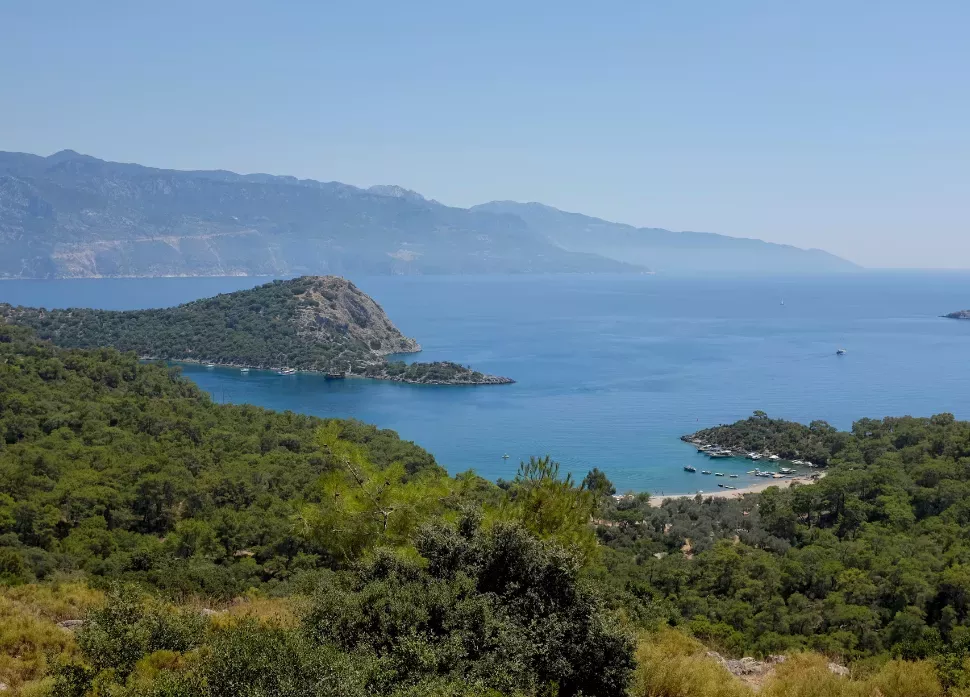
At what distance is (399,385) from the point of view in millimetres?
76375

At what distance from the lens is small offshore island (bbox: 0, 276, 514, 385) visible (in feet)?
265

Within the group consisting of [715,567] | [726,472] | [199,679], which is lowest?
[726,472]

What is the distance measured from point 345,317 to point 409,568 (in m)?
89.0

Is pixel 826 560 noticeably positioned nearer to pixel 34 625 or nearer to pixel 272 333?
pixel 34 625

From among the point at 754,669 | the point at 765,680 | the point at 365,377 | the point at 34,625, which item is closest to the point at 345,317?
the point at 365,377

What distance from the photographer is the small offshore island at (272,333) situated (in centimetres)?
8088

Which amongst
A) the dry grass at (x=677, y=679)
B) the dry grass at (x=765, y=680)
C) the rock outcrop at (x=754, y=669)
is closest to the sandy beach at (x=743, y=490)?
the rock outcrop at (x=754, y=669)

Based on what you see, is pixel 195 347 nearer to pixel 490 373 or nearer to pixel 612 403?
pixel 490 373

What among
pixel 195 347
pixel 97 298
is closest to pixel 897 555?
pixel 195 347

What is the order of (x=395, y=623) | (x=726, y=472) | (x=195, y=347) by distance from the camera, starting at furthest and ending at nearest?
(x=195, y=347) < (x=726, y=472) < (x=395, y=623)

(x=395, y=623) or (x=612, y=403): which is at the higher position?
(x=395, y=623)

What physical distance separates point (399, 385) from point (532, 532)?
68.1 metres

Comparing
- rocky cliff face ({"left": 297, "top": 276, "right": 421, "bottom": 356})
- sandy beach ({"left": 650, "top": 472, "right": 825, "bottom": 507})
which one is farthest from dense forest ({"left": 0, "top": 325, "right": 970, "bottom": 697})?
rocky cliff face ({"left": 297, "top": 276, "right": 421, "bottom": 356})

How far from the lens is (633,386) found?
71.6 meters
